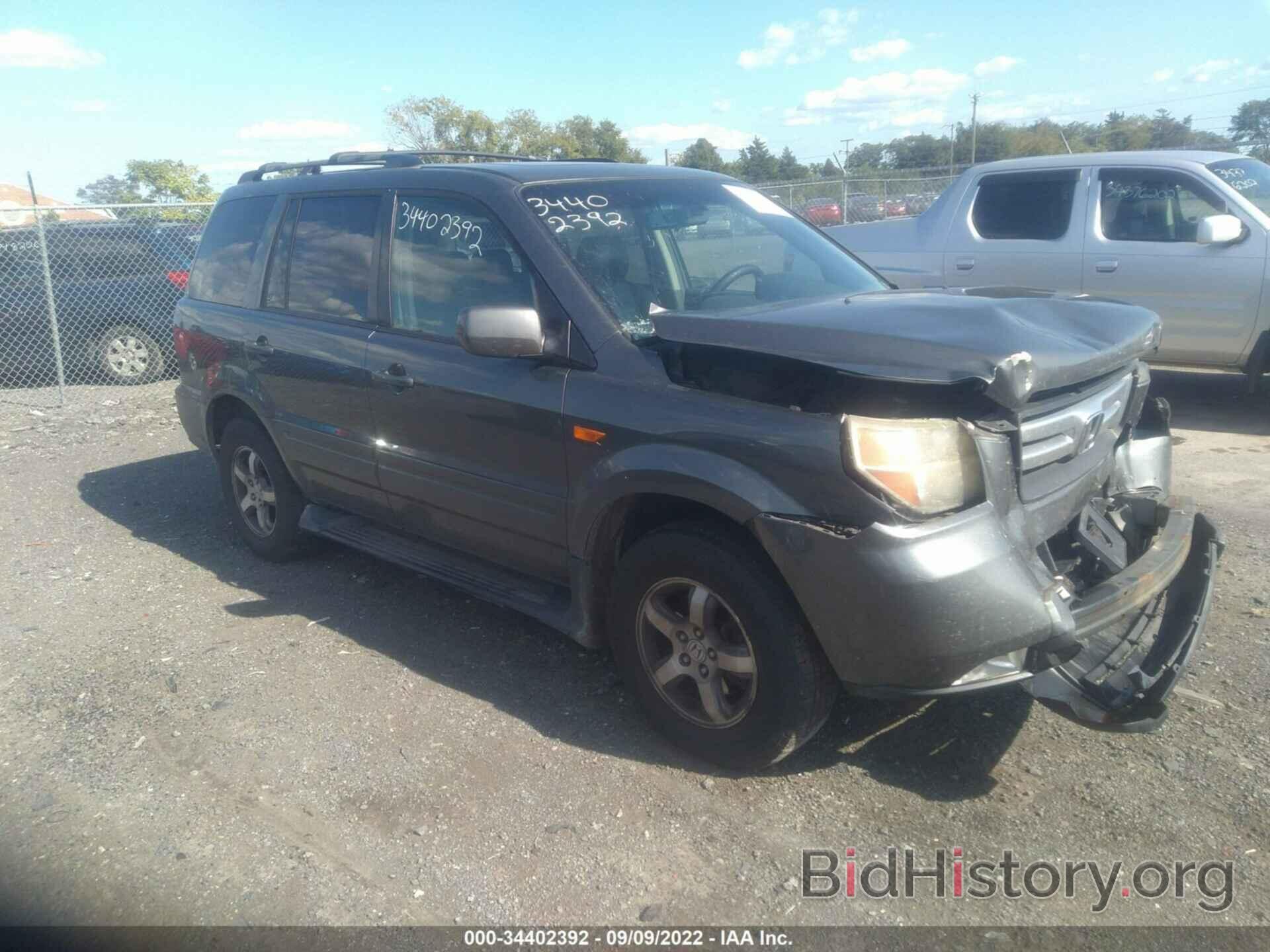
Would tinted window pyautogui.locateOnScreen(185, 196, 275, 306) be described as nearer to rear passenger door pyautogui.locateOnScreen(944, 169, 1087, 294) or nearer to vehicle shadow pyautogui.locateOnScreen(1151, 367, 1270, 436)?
rear passenger door pyautogui.locateOnScreen(944, 169, 1087, 294)

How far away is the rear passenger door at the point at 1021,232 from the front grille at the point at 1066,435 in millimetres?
4644

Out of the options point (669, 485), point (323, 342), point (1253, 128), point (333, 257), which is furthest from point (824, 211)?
point (669, 485)

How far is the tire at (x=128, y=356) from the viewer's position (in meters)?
10.9

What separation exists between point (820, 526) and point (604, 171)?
2.06m

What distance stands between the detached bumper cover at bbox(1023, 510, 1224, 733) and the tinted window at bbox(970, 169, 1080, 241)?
488cm

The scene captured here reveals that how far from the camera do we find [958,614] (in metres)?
2.71

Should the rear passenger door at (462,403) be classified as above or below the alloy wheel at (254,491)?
above

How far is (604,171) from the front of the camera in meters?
4.21

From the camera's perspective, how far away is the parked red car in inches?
810

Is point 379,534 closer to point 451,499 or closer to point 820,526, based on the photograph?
point 451,499

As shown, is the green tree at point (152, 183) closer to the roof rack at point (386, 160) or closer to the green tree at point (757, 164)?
the green tree at point (757, 164)

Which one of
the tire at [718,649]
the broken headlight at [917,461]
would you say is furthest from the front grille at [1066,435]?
the tire at [718,649]

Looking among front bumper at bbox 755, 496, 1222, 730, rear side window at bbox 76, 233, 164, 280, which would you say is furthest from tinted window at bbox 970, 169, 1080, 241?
rear side window at bbox 76, 233, 164, 280

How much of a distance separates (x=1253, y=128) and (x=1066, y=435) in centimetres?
2734
